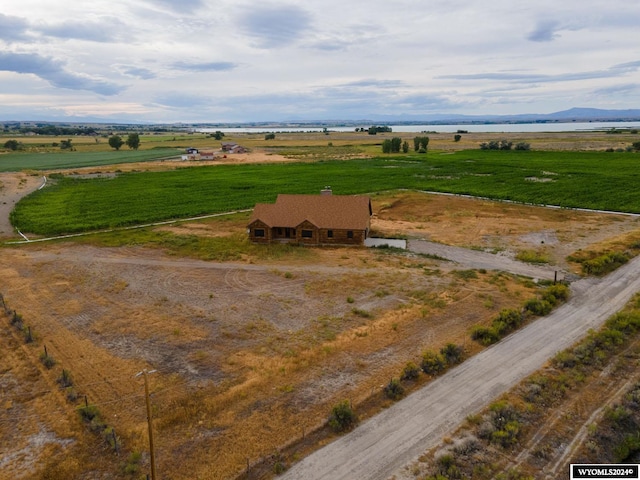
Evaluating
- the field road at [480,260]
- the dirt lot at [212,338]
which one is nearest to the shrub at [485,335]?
the dirt lot at [212,338]

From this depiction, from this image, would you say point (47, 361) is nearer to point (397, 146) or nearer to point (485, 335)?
point (485, 335)

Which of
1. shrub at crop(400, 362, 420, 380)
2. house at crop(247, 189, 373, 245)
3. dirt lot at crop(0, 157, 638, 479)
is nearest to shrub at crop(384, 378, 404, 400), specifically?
dirt lot at crop(0, 157, 638, 479)

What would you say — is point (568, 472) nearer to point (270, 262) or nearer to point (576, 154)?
point (270, 262)

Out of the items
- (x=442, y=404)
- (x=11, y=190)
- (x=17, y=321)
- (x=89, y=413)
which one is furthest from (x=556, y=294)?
(x=11, y=190)

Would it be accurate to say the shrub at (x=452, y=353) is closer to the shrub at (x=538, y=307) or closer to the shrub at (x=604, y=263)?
the shrub at (x=538, y=307)

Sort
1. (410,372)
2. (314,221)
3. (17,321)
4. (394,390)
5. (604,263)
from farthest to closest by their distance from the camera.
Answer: (314,221)
(604,263)
(17,321)
(410,372)
(394,390)
